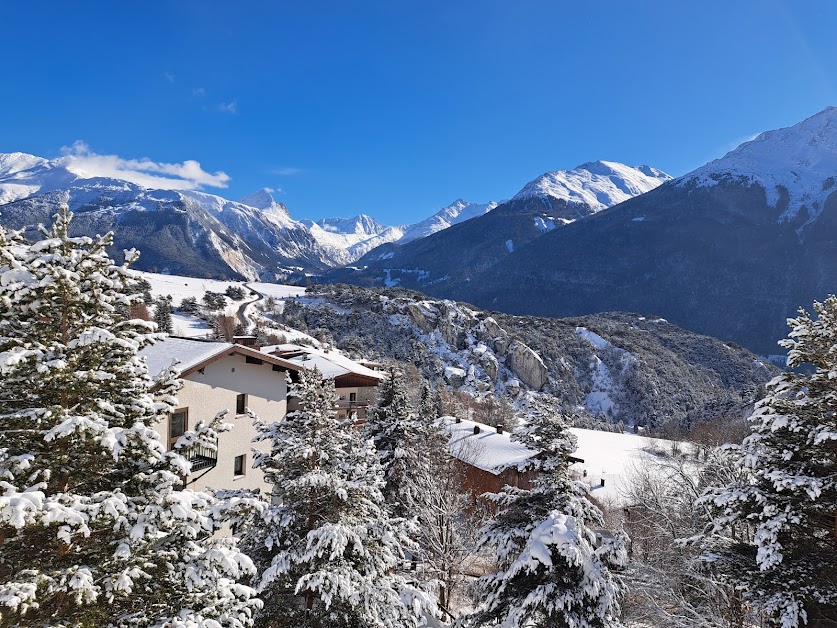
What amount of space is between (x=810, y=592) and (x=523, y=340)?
114333 mm

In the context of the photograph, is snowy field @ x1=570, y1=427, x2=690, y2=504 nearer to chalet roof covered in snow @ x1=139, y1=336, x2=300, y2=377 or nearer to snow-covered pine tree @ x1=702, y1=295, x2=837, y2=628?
snow-covered pine tree @ x1=702, y1=295, x2=837, y2=628

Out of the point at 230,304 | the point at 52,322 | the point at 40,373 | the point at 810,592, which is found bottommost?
the point at 810,592

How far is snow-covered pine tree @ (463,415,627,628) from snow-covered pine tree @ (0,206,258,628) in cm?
589

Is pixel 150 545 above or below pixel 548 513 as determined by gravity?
above

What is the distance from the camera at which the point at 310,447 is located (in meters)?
10.1

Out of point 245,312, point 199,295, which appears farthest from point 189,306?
point 199,295

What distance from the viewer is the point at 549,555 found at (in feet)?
29.7

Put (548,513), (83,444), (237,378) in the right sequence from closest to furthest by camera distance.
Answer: (83,444) → (548,513) → (237,378)

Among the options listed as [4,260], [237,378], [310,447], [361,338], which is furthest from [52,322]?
[361,338]

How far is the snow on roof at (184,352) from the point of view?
18.1 metres

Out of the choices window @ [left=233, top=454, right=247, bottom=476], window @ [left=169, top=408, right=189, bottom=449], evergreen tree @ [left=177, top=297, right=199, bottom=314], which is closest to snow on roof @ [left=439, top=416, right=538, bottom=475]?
window @ [left=233, top=454, right=247, bottom=476]

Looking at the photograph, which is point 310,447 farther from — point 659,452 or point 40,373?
point 659,452

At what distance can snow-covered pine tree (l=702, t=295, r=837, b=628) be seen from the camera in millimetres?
7855

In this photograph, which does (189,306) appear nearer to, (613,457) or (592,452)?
(592,452)
